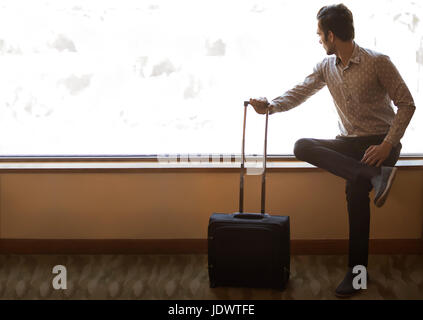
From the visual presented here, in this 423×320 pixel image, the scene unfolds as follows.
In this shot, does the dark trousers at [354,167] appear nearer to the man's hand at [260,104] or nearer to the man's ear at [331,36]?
the man's hand at [260,104]

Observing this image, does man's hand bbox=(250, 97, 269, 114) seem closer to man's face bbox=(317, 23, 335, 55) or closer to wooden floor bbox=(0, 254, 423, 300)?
man's face bbox=(317, 23, 335, 55)

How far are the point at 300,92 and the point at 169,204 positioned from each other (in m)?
0.92

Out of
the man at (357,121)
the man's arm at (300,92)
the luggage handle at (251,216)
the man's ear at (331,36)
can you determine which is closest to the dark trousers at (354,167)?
the man at (357,121)

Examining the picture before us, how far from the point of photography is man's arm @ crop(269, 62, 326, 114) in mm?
2055

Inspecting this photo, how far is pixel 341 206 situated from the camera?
233 centimetres

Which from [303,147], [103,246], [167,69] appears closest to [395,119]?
[303,147]

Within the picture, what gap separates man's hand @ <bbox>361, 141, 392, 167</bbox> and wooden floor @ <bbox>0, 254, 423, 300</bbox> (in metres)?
0.61

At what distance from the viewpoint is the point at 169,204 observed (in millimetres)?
2357

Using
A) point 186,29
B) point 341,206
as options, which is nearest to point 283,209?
point 341,206

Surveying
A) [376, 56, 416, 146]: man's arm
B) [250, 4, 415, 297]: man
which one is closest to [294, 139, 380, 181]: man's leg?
[250, 4, 415, 297]: man

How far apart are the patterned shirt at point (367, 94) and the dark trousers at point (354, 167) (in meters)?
0.07
